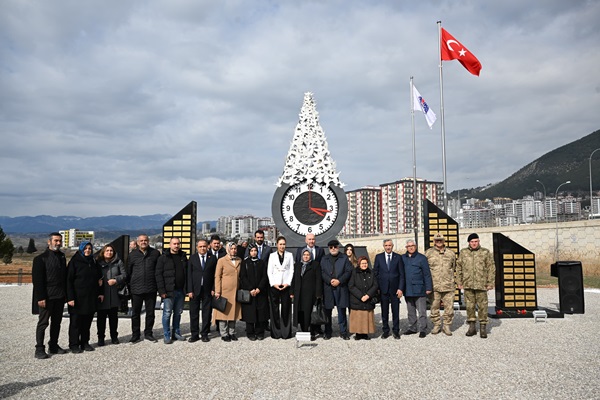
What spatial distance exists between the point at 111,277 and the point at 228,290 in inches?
78.8

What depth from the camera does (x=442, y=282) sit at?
8.99 meters

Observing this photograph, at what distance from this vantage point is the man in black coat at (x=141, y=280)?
26.9 feet

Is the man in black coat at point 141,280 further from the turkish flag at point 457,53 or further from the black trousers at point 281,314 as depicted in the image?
the turkish flag at point 457,53

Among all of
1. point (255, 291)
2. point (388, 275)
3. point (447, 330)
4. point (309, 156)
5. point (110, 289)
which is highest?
point (309, 156)

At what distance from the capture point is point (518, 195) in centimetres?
19675

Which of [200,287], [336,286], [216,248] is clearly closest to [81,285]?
[200,287]

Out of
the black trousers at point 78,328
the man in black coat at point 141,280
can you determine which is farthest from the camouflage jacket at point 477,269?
the black trousers at point 78,328

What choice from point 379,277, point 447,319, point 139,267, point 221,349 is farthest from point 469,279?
point 139,267

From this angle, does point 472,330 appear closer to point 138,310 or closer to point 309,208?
point 309,208

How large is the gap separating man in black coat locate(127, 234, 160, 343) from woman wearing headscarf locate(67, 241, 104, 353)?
25.0 inches

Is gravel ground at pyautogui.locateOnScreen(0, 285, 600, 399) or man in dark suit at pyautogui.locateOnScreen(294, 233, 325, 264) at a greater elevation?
man in dark suit at pyautogui.locateOnScreen(294, 233, 325, 264)

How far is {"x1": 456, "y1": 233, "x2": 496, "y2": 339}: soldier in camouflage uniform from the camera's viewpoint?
28.5 ft

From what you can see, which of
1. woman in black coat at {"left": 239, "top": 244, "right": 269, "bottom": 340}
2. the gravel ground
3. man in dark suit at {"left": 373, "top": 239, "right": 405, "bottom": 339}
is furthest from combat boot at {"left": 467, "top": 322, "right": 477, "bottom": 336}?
woman in black coat at {"left": 239, "top": 244, "right": 269, "bottom": 340}

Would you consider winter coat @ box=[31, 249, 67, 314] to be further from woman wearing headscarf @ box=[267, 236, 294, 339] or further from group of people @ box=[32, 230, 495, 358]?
woman wearing headscarf @ box=[267, 236, 294, 339]
